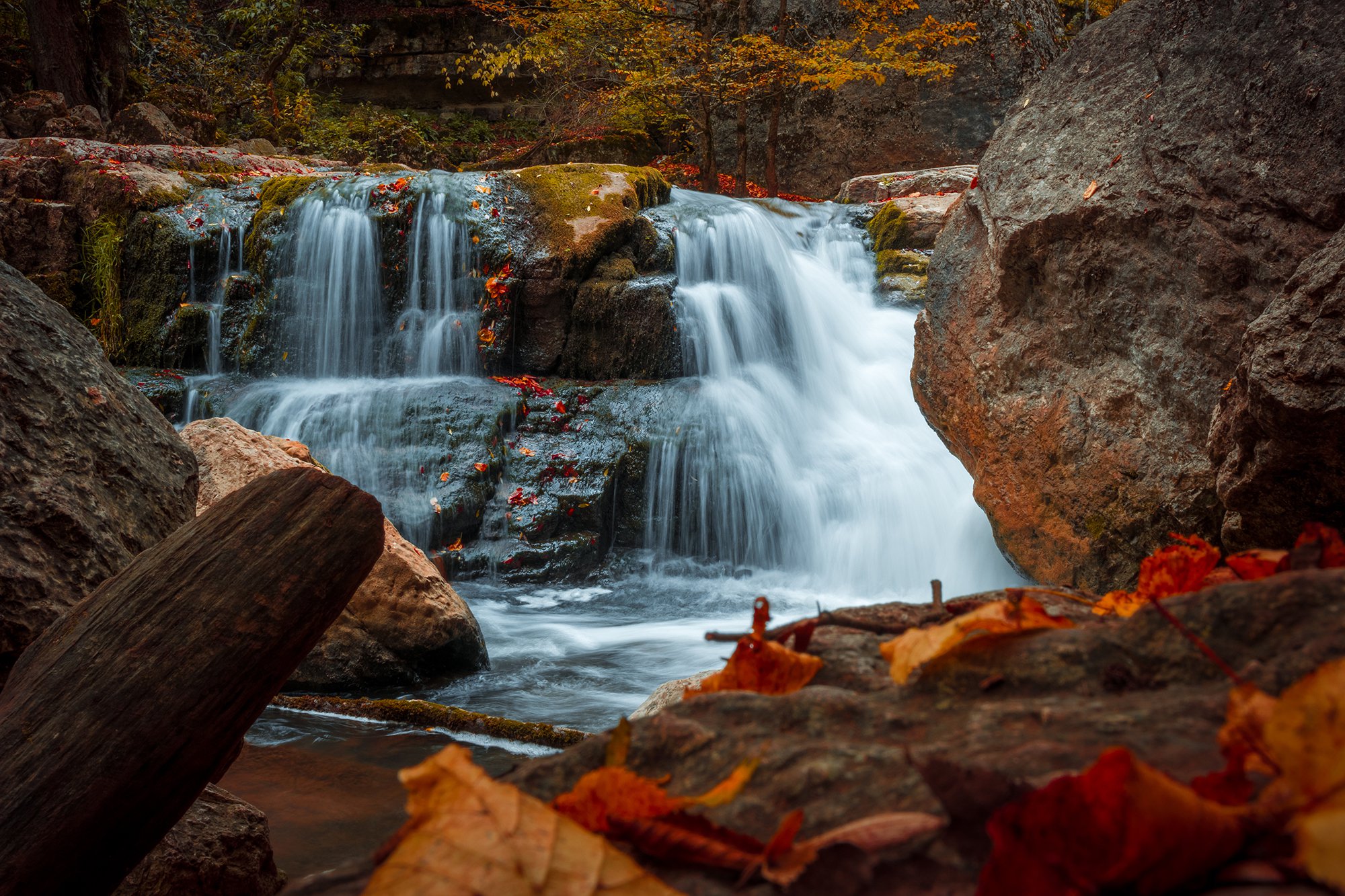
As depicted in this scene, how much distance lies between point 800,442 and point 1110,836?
8.30 metres

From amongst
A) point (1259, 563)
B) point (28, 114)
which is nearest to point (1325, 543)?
point (1259, 563)

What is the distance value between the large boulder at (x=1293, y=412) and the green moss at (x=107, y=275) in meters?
10.8

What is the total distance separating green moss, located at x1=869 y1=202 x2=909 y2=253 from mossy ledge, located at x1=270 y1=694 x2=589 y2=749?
910 cm

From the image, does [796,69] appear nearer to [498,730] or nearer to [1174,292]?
[1174,292]

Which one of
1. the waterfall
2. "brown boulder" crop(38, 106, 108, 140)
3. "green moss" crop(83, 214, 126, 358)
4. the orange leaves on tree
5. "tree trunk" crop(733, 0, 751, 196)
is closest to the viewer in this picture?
the orange leaves on tree

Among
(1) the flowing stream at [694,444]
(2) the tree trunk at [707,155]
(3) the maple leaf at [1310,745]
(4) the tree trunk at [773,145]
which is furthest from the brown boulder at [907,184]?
(3) the maple leaf at [1310,745]

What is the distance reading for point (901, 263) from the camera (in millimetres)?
11367

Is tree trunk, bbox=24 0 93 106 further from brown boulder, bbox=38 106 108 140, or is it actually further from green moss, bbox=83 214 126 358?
green moss, bbox=83 214 126 358

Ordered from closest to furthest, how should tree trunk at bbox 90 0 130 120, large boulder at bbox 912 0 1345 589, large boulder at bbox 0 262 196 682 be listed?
large boulder at bbox 0 262 196 682, large boulder at bbox 912 0 1345 589, tree trunk at bbox 90 0 130 120

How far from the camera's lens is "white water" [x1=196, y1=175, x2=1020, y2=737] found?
6294 millimetres

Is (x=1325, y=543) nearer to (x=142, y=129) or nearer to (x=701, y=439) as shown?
(x=701, y=439)

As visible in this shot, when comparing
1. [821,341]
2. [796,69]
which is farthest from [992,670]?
[796,69]

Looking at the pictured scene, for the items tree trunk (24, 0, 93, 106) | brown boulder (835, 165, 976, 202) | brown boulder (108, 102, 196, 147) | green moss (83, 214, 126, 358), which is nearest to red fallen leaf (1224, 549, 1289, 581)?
green moss (83, 214, 126, 358)

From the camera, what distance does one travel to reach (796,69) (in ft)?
49.9
